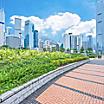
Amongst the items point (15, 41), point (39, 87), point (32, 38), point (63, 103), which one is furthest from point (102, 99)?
point (32, 38)

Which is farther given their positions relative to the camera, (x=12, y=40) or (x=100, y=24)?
(x=100, y=24)

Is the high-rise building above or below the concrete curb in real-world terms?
above

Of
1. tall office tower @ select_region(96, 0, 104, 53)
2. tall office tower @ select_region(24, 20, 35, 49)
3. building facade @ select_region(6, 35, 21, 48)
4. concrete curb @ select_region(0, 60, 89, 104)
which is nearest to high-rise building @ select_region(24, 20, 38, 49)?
tall office tower @ select_region(24, 20, 35, 49)

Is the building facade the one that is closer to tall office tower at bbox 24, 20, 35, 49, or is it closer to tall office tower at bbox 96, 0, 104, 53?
tall office tower at bbox 24, 20, 35, 49

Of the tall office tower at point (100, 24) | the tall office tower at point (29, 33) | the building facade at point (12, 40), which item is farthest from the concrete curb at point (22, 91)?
the tall office tower at point (100, 24)

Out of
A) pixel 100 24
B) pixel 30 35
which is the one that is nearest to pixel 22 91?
pixel 30 35

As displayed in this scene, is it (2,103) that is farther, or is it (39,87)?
(39,87)

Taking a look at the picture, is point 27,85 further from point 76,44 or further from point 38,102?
point 76,44

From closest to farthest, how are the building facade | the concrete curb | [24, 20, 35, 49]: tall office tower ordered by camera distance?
the concrete curb < the building facade < [24, 20, 35, 49]: tall office tower

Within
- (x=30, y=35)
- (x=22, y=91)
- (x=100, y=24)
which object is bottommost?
(x=22, y=91)

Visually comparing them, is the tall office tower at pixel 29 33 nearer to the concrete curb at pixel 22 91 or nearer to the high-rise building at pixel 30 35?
the high-rise building at pixel 30 35

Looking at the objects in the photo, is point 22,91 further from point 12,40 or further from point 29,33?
point 29,33

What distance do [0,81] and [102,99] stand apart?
9.98 ft

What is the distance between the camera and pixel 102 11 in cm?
11288
